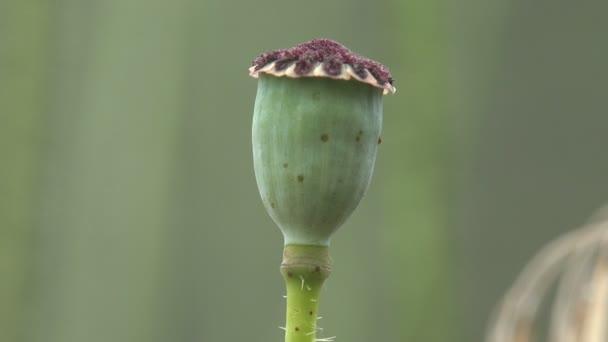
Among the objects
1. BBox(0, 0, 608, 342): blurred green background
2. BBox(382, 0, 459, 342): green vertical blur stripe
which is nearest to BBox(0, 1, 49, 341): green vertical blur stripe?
BBox(0, 0, 608, 342): blurred green background

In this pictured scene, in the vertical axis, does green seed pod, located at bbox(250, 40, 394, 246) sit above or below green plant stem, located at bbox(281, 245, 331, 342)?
above

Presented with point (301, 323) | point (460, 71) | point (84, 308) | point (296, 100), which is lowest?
point (84, 308)

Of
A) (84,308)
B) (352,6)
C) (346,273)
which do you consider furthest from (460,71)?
(84,308)

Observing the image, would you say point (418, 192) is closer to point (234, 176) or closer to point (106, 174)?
point (234, 176)

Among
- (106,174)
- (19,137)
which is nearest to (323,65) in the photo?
(106,174)

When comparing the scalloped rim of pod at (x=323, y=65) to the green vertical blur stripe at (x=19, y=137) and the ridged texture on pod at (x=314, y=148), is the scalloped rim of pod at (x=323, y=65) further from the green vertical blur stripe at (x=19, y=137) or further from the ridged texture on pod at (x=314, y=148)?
the green vertical blur stripe at (x=19, y=137)

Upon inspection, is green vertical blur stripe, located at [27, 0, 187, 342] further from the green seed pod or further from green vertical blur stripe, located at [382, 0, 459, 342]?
the green seed pod

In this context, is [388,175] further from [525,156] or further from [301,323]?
[301,323]
